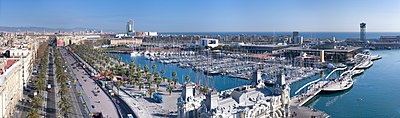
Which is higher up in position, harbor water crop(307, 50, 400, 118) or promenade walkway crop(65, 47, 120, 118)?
promenade walkway crop(65, 47, 120, 118)

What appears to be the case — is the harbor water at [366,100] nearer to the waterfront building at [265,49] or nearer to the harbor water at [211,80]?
the harbor water at [211,80]

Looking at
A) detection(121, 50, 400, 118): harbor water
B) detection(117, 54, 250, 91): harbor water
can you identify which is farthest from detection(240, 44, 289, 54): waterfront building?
detection(117, 54, 250, 91): harbor water

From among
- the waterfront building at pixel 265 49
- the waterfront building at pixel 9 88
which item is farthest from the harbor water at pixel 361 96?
the waterfront building at pixel 265 49

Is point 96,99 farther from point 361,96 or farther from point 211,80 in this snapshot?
point 361,96

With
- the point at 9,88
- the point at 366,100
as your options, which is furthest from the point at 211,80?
the point at 9,88

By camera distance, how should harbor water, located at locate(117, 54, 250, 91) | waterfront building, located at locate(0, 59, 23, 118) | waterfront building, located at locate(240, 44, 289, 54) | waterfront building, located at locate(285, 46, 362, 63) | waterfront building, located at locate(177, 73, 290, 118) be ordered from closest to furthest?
waterfront building, located at locate(177, 73, 290, 118) → waterfront building, located at locate(0, 59, 23, 118) → harbor water, located at locate(117, 54, 250, 91) → waterfront building, located at locate(285, 46, 362, 63) → waterfront building, located at locate(240, 44, 289, 54)

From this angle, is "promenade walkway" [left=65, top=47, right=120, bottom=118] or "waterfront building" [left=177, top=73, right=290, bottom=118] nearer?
"waterfront building" [left=177, top=73, right=290, bottom=118]

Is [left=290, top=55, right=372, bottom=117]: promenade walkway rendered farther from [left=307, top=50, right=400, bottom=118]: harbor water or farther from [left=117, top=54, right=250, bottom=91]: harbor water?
[left=117, top=54, right=250, bottom=91]: harbor water
